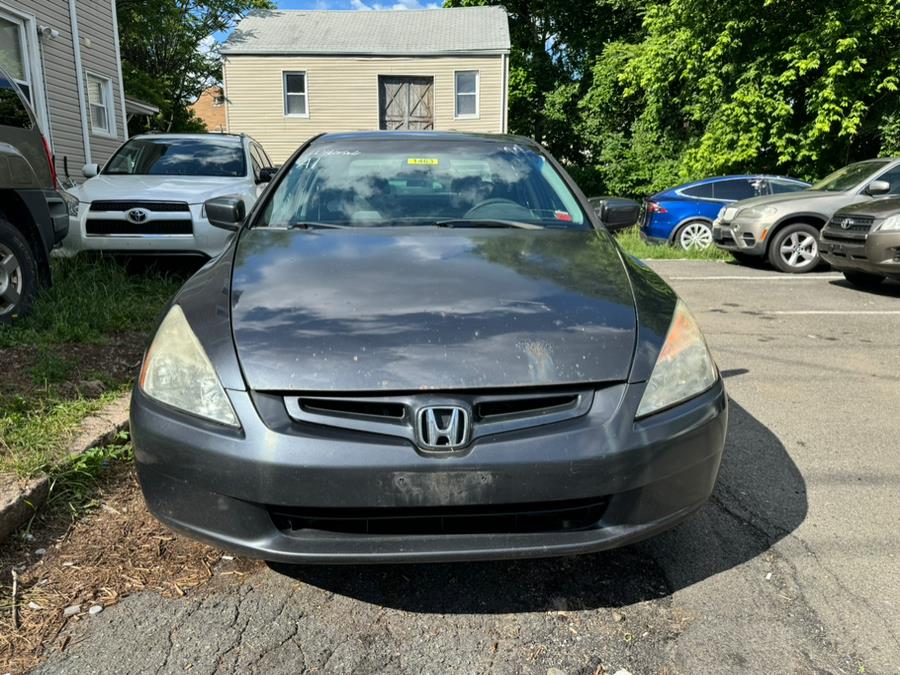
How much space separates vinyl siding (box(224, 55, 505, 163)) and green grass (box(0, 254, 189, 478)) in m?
17.3

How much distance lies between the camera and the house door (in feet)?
75.6

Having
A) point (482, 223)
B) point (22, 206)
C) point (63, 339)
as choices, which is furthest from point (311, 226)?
point (22, 206)

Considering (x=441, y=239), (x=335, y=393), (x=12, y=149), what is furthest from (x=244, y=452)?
(x=12, y=149)

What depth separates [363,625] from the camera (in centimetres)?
209

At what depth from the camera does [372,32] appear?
24000mm

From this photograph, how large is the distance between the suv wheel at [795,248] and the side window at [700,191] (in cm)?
291

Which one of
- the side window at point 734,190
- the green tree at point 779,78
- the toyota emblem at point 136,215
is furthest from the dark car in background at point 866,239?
the green tree at point 779,78

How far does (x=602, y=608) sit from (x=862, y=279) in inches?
322

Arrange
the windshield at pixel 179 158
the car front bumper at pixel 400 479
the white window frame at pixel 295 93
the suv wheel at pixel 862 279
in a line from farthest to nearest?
1. the white window frame at pixel 295 93
2. the suv wheel at pixel 862 279
3. the windshield at pixel 179 158
4. the car front bumper at pixel 400 479

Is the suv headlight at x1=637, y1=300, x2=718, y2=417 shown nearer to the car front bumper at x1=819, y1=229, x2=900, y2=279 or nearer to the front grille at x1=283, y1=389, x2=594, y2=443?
the front grille at x1=283, y1=389, x2=594, y2=443

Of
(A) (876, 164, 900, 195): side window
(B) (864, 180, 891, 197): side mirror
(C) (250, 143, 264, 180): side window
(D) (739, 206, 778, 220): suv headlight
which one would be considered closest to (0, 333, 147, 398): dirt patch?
(C) (250, 143, 264, 180): side window

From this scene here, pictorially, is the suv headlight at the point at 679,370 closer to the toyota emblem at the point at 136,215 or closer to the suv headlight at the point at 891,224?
the toyota emblem at the point at 136,215

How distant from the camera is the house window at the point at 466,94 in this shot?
74.9 ft

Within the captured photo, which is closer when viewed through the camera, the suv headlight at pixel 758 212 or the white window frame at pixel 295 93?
the suv headlight at pixel 758 212
